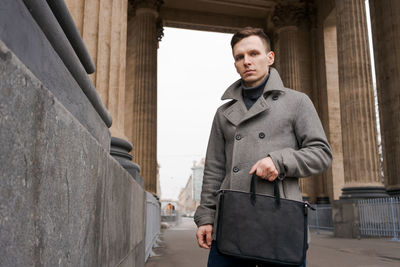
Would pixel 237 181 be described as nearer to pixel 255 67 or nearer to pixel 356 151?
pixel 255 67

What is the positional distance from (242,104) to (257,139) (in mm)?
240

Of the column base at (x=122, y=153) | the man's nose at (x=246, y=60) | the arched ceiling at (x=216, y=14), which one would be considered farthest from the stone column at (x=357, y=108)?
the man's nose at (x=246, y=60)

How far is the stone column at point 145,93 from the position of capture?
69.1 feet

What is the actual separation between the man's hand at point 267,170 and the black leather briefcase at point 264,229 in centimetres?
7

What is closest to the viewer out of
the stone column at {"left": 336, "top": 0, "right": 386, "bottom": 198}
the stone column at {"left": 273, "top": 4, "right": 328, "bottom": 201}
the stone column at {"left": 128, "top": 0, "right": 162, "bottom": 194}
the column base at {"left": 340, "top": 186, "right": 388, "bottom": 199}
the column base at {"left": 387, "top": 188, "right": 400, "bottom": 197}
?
the column base at {"left": 340, "top": 186, "right": 388, "bottom": 199}

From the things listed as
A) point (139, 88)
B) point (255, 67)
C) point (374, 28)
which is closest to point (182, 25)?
point (139, 88)

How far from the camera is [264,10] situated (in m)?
27.5

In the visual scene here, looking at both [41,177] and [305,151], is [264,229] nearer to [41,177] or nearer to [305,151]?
[305,151]

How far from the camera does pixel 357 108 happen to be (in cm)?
1513

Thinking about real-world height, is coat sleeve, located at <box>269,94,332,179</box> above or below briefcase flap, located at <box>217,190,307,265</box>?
above

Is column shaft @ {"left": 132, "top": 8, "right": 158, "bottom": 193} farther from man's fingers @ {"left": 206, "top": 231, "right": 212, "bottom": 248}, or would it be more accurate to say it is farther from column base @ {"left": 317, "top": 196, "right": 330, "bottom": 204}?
man's fingers @ {"left": 206, "top": 231, "right": 212, "bottom": 248}

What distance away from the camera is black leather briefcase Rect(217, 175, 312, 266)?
5.81 feet

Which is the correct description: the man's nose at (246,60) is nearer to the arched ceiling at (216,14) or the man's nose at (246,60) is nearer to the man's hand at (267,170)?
the man's hand at (267,170)

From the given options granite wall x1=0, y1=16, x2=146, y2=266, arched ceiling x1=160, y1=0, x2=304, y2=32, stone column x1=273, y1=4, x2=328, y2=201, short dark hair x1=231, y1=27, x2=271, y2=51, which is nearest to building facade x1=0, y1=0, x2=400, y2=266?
granite wall x1=0, y1=16, x2=146, y2=266
